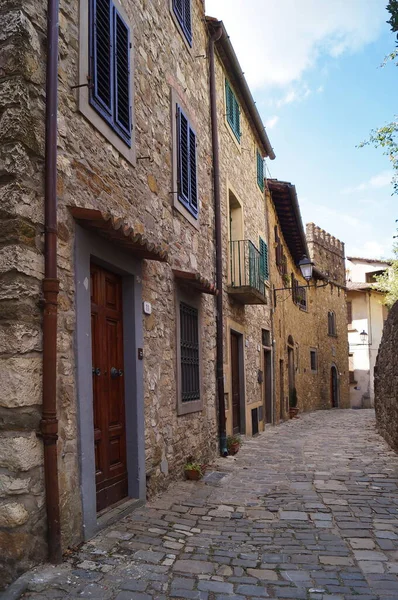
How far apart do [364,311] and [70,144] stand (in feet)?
102

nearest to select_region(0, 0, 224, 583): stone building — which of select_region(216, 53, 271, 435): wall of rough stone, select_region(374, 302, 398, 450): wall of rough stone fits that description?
select_region(216, 53, 271, 435): wall of rough stone

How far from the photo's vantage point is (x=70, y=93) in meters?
4.11

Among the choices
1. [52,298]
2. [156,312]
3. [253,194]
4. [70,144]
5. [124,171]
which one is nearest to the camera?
[52,298]

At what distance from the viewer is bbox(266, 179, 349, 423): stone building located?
1584cm

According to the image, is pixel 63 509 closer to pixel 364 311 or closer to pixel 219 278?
pixel 219 278

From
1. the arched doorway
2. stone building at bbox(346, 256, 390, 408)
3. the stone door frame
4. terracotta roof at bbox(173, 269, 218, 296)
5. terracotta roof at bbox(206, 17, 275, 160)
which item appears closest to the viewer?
the stone door frame

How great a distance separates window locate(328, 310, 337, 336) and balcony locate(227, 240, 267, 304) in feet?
55.3

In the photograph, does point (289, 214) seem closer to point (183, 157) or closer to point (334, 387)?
point (183, 157)

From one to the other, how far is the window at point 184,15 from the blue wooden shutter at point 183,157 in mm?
1317

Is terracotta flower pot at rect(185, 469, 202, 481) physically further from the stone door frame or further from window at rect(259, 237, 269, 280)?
window at rect(259, 237, 269, 280)

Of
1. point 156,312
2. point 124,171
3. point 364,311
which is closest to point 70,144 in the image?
point 124,171

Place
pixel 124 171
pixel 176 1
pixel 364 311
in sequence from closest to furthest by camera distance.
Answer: pixel 124 171 < pixel 176 1 < pixel 364 311

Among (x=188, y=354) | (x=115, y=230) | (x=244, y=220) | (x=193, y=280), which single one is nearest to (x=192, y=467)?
(x=188, y=354)

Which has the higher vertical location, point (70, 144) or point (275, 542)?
point (70, 144)
